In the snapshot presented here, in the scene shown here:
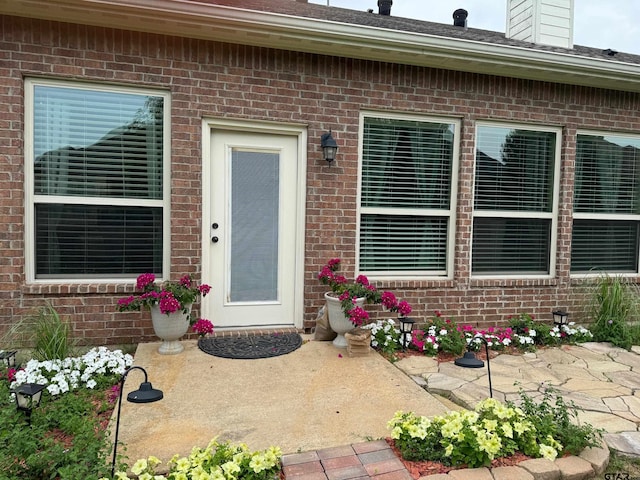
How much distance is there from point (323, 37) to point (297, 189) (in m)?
1.42

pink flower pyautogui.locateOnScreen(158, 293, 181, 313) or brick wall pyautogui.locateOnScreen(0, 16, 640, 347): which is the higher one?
brick wall pyautogui.locateOnScreen(0, 16, 640, 347)

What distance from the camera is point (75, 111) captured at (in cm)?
379

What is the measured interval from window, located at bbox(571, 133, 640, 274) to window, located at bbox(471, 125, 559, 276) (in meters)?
0.40

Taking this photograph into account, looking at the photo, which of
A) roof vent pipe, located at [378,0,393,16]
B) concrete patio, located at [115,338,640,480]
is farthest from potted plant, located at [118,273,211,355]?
roof vent pipe, located at [378,0,393,16]

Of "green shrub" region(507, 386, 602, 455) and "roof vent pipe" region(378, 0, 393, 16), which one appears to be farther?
"roof vent pipe" region(378, 0, 393, 16)

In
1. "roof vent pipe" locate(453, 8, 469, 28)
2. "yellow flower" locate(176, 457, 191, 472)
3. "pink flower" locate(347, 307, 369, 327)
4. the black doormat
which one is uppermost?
"roof vent pipe" locate(453, 8, 469, 28)

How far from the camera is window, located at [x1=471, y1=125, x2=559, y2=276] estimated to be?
4.82 m

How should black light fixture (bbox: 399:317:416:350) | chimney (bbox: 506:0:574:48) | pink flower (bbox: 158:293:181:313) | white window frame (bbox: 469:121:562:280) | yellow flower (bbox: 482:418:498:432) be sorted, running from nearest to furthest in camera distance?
yellow flower (bbox: 482:418:498:432)
pink flower (bbox: 158:293:181:313)
black light fixture (bbox: 399:317:416:350)
white window frame (bbox: 469:121:562:280)
chimney (bbox: 506:0:574:48)

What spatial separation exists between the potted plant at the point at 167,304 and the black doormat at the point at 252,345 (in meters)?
0.29

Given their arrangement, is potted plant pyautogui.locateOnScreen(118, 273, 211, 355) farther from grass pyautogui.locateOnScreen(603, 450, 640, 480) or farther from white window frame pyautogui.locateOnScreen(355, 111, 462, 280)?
grass pyautogui.locateOnScreen(603, 450, 640, 480)

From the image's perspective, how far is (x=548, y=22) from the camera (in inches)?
231

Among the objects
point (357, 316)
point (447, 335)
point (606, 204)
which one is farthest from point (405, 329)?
point (606, 204)

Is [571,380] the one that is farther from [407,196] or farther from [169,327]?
[169,327]

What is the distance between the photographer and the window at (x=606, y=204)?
16.8 ft
